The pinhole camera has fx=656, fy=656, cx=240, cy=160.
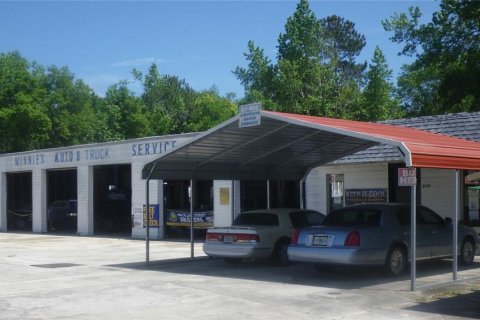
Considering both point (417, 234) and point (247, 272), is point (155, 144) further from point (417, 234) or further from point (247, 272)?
point (417, 234)

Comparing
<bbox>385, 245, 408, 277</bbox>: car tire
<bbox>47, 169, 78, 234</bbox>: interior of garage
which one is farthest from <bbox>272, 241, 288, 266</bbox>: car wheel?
<bbox>47, 169, 78, 234</bbox>: interior of garage

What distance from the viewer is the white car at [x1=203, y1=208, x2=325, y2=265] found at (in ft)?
49.7

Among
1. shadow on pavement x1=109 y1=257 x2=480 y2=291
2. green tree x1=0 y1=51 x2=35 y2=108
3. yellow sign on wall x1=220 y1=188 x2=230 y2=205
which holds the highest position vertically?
green tree x1=0 y1=51 x2=35 y2=108

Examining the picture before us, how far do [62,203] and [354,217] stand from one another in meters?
25.3

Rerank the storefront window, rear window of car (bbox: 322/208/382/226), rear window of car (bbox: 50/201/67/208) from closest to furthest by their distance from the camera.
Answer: rear window of car (bbox: 322/208/382/226) < the storefront window < rear window of car (bbox: 50/201/67/208)

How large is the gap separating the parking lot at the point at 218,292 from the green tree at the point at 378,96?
101 ft

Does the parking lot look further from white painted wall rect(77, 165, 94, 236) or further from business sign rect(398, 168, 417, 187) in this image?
white painted wall rect(77, 165, 94, 236)

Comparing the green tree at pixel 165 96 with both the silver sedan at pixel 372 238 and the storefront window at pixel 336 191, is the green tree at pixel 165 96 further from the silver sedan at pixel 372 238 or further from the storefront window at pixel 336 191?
the silver sedan at pixel 372 238

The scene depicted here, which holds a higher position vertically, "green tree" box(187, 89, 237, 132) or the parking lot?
"green tree" box(187, 89, 237, 132)

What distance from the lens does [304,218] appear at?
16.4 meters

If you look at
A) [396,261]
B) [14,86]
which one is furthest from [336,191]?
[14,86]

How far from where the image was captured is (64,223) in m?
36.2

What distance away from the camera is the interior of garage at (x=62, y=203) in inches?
1391

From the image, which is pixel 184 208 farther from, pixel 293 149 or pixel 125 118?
pixel 125 118
